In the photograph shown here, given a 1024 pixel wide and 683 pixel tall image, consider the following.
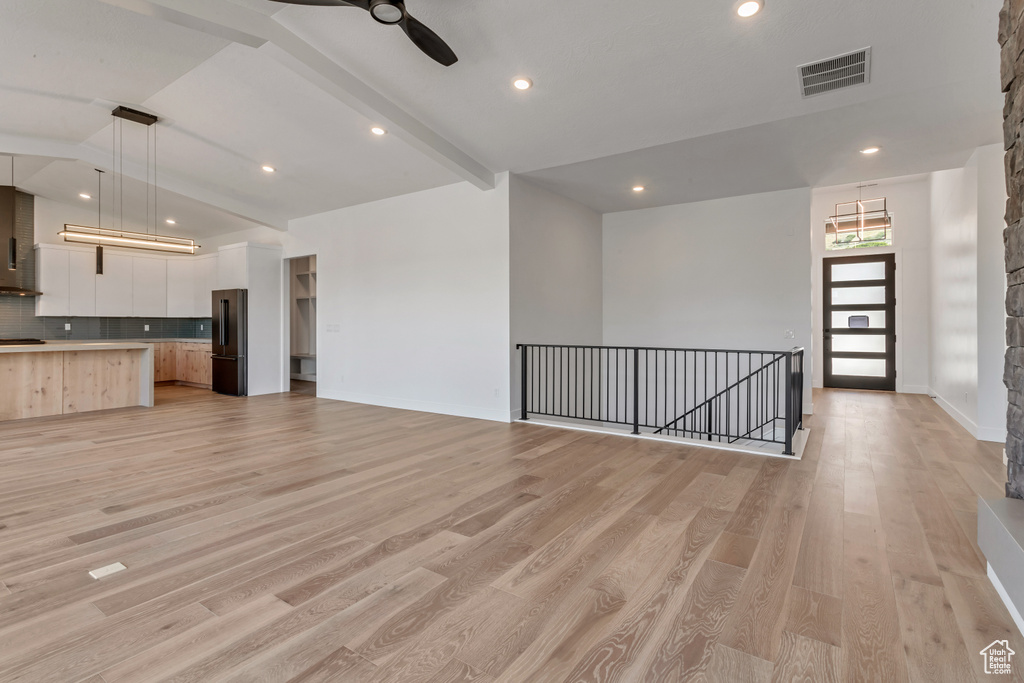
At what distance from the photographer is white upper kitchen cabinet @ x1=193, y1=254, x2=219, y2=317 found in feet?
30.0

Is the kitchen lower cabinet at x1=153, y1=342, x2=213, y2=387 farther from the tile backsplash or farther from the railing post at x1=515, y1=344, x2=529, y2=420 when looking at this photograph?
the railing post at x1=515, y1=344, x2=529, y2=420

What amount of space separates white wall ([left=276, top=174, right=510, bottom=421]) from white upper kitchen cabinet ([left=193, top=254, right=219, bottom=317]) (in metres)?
2.37

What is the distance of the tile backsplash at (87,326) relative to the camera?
802 cm

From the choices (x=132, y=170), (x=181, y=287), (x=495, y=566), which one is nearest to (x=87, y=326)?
(x=181, y=287)

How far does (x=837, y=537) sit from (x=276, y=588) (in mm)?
2855

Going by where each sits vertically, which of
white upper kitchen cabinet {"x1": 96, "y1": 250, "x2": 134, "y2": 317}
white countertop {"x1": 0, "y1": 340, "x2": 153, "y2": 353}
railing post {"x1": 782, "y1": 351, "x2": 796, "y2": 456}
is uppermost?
white upper kitchen cabinet {"x1": 96, "y1": 250, "x2": 134, "y2": 317}

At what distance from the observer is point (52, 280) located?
8.12 m

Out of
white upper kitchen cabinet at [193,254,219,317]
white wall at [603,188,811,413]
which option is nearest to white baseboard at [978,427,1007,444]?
white wall at [603,188,811,413]

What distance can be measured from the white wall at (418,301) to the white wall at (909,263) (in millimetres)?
6150

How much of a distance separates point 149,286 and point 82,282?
98cm

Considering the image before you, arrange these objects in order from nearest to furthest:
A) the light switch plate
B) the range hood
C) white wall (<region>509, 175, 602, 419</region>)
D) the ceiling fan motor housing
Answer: the light switch plate
the ceiling fan motor housing
white wall (<region>509, 175, 602, 419</region>)
the range hood

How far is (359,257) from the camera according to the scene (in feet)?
24.5

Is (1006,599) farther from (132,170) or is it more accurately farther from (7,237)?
(7,237)

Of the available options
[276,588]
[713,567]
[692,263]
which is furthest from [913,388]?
[276,588]
